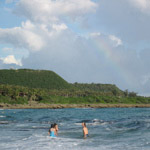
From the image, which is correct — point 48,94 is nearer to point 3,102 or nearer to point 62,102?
point 62,102

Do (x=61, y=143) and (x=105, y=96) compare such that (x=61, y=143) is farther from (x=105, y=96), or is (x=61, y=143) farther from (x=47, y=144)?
(x=105, y=96)

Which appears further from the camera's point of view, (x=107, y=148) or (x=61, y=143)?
(x=61, y=143)

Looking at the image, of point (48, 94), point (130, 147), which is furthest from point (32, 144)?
point (48, 94)

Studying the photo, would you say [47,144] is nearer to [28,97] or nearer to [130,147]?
[130,147]

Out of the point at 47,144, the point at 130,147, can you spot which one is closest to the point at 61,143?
the point at 47,144

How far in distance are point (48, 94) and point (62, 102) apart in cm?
1128

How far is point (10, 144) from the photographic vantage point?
17.5 meters

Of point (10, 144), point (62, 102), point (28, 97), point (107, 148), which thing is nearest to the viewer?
point (107, 148)

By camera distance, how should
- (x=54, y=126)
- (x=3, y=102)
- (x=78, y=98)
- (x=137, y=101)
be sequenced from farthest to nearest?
(x=137, y=101)
(x=78, y=98)
(x=3, y=102)
(x=54, y=126)

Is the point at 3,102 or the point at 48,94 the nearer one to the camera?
the point at 3,102

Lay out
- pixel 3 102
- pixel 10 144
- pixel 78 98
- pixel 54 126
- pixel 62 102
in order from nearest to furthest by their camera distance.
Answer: pixel 10 144 → pixel 54 126 → pixel 3 102 → pixel 62 102 → pixel 78 98

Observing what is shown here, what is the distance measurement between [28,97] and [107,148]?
448ft

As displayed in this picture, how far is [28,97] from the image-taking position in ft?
491

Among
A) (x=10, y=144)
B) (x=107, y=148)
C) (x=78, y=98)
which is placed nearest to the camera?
(x=107, y=148)
